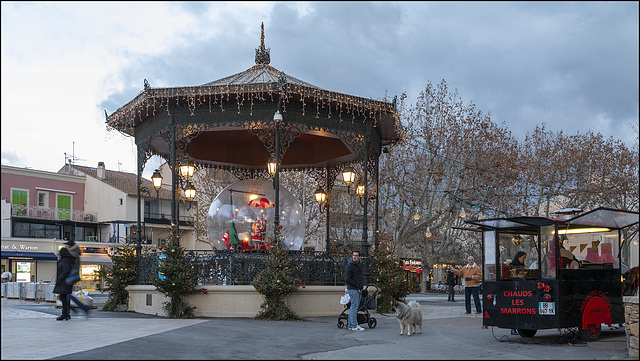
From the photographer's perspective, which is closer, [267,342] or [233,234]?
[267,342]

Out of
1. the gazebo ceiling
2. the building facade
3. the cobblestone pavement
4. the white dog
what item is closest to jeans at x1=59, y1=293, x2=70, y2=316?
the cobblestone pavement

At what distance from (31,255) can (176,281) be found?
3580 centimetres

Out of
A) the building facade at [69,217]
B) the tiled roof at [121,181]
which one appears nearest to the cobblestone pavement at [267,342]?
the building facade at [69,217]

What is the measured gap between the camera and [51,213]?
49.7 metres

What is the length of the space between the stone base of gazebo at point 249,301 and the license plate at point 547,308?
5.92 meters

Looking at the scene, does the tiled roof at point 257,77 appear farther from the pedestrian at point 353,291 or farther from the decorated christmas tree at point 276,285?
the pedestrian at point 353,291

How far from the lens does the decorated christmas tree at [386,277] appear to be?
53.1ft

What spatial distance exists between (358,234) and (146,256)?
36.3m

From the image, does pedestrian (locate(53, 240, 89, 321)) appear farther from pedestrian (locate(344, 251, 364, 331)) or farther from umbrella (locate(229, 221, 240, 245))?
pedestrian (locate(344, 251, 364, 331))

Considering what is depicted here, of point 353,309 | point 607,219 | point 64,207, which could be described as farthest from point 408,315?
point 64,207

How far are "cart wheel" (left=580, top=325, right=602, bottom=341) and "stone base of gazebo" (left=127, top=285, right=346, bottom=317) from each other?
6178 mm

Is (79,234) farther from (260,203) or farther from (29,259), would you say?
(260,203)

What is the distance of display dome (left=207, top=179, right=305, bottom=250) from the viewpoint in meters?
17.1

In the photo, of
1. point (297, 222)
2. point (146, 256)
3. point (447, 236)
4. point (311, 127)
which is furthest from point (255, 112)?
point (447, 236)
